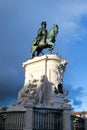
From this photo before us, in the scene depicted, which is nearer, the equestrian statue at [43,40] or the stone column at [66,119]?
the stone column at [66,119]

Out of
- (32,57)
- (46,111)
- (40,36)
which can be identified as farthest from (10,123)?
(40,36)

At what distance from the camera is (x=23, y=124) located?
67.6 feet

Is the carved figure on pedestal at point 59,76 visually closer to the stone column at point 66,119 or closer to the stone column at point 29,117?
the stone column at point 66,119

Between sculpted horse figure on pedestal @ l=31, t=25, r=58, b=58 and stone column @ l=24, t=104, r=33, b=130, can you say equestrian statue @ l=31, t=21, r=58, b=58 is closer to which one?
sculpted horse figure on pedestal @ l=31, t=25, r=58, b=58

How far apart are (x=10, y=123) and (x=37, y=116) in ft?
8.34

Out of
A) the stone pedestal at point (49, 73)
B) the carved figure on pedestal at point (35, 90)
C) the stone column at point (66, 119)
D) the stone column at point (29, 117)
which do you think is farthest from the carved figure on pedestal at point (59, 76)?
the stone column at point (29, 117)

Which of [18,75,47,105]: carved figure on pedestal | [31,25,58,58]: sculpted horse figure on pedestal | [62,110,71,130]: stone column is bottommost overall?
[62,110,71,130]: stone column

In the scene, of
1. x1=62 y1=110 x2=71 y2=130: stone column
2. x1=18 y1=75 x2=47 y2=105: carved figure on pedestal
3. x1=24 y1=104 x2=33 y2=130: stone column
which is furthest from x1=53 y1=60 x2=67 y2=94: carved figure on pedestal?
x1=24 y1=104 x2=33 y2=130: stone column

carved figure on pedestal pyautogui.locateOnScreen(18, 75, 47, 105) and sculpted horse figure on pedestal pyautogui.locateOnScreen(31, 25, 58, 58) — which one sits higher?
sculpted horse figure on pedestal pyautogui.locateOnScreen(31, 25, 58, 58)

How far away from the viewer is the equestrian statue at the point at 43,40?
88.2ft

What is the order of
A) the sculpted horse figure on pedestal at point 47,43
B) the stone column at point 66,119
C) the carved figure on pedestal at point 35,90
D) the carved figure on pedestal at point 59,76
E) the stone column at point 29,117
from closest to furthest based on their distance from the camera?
the stone column at point 29,117, the stone column at point 66,119, the carved figure on pedestal at point 35,90, the carved figure on pedestal at point 59,76, the sculpted horse figure on pedestal at point 47,43

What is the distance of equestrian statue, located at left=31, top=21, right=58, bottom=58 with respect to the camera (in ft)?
88.2

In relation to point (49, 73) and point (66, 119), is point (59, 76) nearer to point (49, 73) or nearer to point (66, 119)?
point (49, 73)

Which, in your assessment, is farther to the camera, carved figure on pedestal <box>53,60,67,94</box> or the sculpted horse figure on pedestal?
the sculpted horse figure on pedestal
